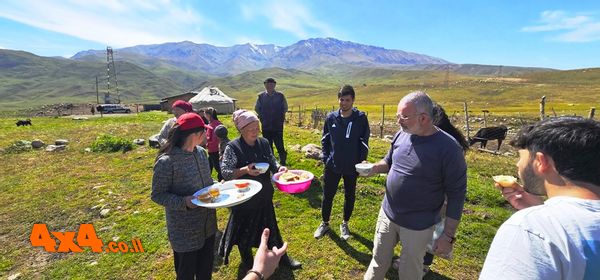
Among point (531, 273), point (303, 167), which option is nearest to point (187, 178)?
point (531, 273)

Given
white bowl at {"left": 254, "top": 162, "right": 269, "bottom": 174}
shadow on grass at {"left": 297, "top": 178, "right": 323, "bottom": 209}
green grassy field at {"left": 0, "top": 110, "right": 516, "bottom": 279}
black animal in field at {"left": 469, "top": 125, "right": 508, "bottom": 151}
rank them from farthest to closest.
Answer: black animal in field at {"left": 469, "top": 125, "right": 508, "bottom": 151}
shadow on grass at {"left": 297, "top": 178, "right": 323, "bottom": 209}
green grassy field at {"left": 0, "top": 110, "right": 516, "bottom": 279}
white bowl at {"left": 254, "top": 162, "right": 269, "bottom": 174}

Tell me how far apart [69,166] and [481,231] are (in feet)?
43.4

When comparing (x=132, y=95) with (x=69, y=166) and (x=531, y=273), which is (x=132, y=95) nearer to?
(x=69, y=166)

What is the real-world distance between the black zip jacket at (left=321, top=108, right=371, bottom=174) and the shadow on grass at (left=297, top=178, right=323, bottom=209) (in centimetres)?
219

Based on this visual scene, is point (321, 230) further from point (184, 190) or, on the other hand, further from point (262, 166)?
point (184, 190)

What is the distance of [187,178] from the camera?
3.46m

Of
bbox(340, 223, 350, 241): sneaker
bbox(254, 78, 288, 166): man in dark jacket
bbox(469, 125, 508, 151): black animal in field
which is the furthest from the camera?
bbox(469, 125, 508, 151): black animal in field

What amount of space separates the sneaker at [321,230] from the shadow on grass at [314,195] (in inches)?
47.8

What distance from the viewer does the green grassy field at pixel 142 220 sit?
16.3ft

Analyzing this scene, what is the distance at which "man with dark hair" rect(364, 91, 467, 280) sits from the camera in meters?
3.18

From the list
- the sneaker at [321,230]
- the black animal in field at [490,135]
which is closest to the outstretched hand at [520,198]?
the sneaker at [321,230]

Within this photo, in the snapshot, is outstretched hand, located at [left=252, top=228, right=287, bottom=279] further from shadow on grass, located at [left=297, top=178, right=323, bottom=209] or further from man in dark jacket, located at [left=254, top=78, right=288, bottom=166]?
man in dark jacket, located at [left=254, top=78, right=288, bottom=166]

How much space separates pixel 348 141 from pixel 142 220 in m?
4.84

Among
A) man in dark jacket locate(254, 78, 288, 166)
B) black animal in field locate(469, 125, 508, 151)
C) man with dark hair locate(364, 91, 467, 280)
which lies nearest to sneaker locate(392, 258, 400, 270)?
man with dark hair locate(364, 91, 467, 280)
